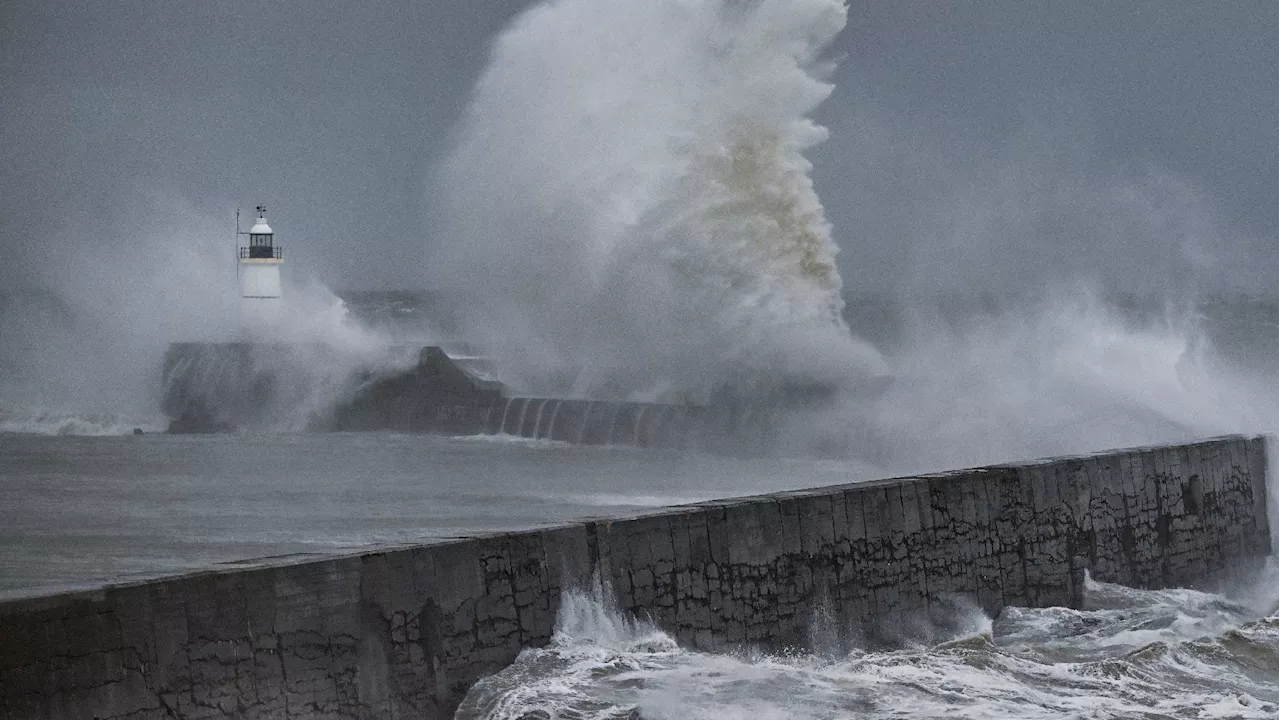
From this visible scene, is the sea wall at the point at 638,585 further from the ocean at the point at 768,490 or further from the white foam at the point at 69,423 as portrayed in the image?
the white foam at the point at 69,423

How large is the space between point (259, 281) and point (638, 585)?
76.4 ft

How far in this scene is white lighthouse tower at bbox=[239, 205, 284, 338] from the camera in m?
28.2

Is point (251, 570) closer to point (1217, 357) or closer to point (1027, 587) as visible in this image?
point (1027, 587)

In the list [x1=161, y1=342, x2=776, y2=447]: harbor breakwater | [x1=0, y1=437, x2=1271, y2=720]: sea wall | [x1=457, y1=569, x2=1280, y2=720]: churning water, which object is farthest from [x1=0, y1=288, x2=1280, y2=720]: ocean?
[x1=161, y1=342, x2=776, y2=447]: harbor breakwater

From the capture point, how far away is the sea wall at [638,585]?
5.03 meters

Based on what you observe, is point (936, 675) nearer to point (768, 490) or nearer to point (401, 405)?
point (768, 490)

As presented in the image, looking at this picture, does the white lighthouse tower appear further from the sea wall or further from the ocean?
the sea wall

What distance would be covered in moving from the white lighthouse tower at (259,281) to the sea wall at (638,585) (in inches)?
831

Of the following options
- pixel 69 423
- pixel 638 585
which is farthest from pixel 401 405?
pixel 638 585

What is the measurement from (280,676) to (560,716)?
97 centimetres

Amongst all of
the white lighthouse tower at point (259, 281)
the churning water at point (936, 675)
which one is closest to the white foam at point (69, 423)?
the white lighthouse tower at point (259, 281)

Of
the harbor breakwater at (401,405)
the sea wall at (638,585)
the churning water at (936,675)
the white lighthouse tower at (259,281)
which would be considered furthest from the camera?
the white lighthouse tower at (259,281)

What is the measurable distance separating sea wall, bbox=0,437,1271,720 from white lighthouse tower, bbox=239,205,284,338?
69.3ft

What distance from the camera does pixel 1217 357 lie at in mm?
19188
